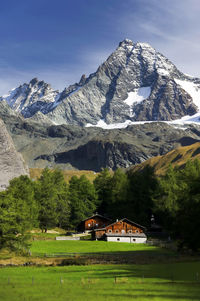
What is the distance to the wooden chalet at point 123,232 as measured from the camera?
3679 inches

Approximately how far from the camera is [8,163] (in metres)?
138

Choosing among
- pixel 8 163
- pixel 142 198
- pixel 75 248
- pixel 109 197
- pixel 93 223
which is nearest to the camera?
pixel 75 248

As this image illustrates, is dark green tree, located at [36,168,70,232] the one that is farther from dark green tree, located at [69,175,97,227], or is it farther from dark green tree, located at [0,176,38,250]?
dark green tree, located at [0,176,38,250]

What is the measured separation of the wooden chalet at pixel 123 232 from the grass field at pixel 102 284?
45.2 meters

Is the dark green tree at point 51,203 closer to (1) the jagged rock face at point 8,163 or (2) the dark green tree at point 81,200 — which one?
(2) the dark green tree at point 81,200

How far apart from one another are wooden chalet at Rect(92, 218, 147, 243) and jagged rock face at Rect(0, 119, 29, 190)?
4521 cm

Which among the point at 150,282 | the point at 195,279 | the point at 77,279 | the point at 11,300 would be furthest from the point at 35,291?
the point at 195,279

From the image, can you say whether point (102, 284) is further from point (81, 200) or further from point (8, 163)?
point (8, 163)

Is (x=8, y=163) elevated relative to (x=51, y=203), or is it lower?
elevated

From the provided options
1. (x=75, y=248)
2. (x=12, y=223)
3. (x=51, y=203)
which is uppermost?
(x=51, y=203)

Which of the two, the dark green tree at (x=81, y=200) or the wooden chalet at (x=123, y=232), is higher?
the dark green tree at (x=81, y=200)

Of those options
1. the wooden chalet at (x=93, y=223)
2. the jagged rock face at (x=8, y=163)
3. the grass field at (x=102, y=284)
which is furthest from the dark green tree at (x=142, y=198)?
the grass field at (x=102, y=284)

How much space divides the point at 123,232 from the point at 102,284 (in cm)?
6321

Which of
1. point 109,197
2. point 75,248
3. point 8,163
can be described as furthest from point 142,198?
point 8,163
